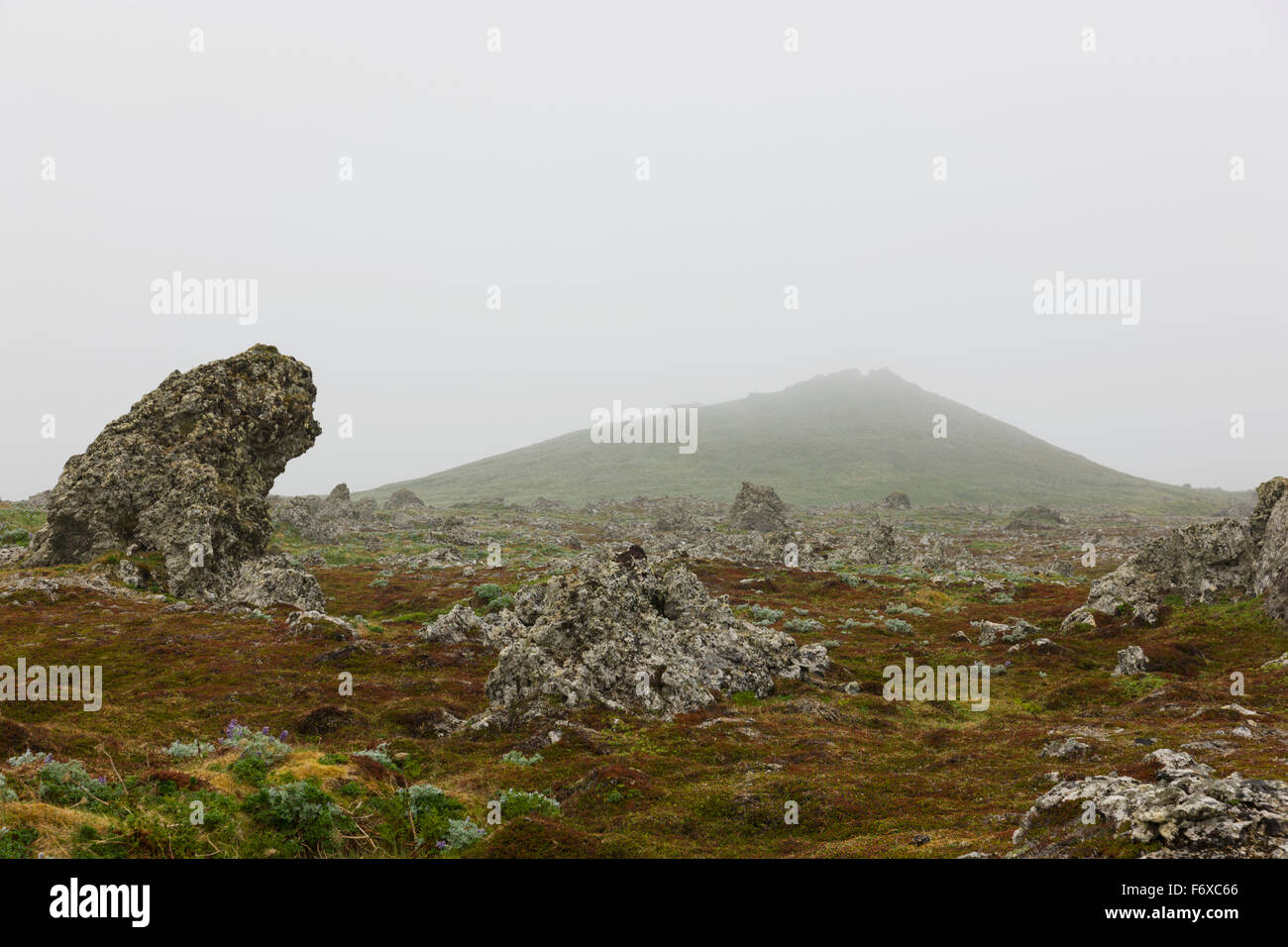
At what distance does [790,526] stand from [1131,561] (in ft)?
171

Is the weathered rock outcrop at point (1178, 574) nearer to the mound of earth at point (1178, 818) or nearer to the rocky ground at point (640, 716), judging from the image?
the rocky ground at point (640, 716)

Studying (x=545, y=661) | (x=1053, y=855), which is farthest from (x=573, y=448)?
(x=1053, y=855)

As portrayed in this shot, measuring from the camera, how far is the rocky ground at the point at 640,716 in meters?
10.5

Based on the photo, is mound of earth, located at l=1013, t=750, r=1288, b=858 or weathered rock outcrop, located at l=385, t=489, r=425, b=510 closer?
mound of earth, located at l=1013, t=750, r=1288, b=858

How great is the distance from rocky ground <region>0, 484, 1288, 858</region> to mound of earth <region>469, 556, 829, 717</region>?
0.34 ft

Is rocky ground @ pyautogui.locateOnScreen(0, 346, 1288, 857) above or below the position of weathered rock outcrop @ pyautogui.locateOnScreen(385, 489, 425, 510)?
below

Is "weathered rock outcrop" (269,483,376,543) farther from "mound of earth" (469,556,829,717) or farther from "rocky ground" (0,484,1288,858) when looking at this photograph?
"mound of earth" (469,556,829,717)

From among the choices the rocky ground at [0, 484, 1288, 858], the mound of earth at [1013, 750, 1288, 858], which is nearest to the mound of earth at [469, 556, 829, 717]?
the rocky ground at [0, 484, 1288, 858]

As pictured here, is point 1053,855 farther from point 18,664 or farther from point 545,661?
point 18,664

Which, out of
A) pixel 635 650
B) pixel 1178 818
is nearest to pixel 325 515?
pixel 635 650

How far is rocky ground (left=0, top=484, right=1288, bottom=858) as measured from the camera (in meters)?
10.5

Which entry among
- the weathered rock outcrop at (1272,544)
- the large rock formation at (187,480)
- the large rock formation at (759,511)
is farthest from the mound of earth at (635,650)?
the large rock formation at (759,511)

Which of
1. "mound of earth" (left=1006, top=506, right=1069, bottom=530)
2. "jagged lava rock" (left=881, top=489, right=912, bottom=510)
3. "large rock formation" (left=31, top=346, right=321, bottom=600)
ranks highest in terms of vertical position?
"large rock formation" (left=31, top=346, right=321, bottom=600)

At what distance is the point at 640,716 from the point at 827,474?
146117 mm
